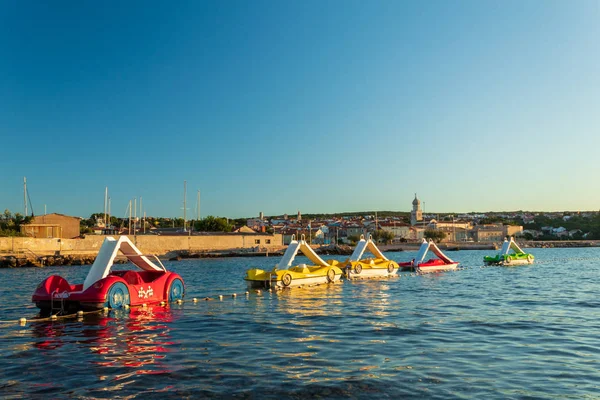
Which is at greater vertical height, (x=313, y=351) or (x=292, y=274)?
(x=292, y=274)

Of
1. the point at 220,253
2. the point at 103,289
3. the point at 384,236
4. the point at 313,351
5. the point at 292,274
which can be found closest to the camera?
the point at 313,351

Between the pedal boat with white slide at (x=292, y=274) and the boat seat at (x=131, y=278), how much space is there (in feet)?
34.9

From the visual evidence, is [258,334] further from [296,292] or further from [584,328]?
[296,292]

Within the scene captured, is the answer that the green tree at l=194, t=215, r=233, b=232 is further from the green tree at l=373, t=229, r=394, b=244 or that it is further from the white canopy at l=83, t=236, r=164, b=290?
the white canopy at l=83, t=236, r=164, b=290

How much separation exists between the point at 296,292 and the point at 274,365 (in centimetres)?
2027

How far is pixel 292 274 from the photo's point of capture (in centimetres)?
3628

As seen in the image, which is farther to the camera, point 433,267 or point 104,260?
point 433,267

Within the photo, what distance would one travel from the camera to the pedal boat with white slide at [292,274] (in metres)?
35.7

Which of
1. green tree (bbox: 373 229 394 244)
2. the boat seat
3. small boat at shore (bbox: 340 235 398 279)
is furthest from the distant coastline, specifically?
small boat at shore (bbox: 340 235 398 279)

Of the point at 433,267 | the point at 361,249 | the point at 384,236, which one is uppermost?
the point at 361,249

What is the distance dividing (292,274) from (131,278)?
12.8 m

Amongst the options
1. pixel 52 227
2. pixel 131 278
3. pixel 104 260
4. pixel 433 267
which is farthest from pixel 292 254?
pixel 52 227

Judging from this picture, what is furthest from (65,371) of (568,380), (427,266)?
(427,266)

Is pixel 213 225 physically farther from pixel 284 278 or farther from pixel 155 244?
pixel 284 278
